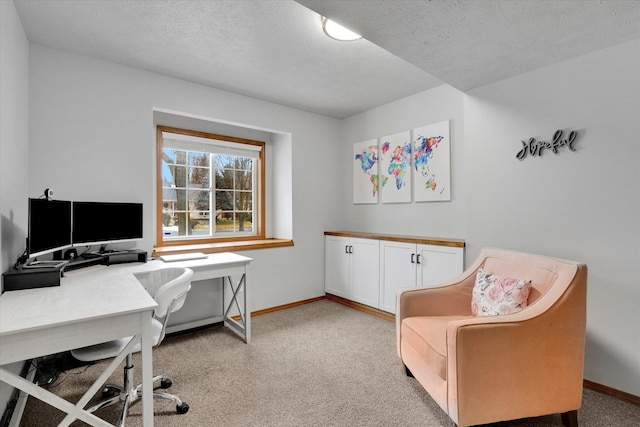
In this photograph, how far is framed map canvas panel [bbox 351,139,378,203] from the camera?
13.1 feet

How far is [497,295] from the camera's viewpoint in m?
1.95

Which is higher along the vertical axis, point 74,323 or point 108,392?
point 74,323

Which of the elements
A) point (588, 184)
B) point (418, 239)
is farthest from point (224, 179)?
point (588, 184)

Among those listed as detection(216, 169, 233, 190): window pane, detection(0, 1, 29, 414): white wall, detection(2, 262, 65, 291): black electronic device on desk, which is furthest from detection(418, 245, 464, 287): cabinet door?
detection(0, 1, 29, 414): white wall

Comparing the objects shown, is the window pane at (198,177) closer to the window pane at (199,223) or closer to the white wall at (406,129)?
the window pane at (199,223)

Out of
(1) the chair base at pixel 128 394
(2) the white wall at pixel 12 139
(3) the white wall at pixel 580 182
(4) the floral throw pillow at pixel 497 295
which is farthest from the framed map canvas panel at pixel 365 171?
(2) the white wall at pixel 12 139

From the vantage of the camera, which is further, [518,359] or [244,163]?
[244,163]

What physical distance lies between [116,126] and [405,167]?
9.66 ft

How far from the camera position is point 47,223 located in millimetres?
1924

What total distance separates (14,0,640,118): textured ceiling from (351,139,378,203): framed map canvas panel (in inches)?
39.1

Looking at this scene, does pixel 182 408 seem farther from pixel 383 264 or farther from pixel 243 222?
pixel 243 222

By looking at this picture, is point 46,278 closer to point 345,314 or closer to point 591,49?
point 345,314

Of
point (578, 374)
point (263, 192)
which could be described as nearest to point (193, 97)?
point (263, 192)

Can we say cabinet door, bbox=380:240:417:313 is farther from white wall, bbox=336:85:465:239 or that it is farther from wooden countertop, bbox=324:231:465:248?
white wall, bbox=336:85:465:239
